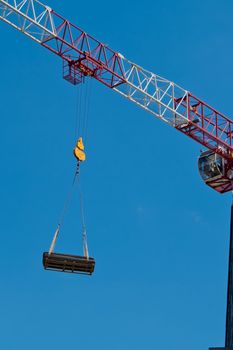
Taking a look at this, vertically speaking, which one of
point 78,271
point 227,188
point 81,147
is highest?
point 227,188

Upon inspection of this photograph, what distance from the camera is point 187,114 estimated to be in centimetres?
8694

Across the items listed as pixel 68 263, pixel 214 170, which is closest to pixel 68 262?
pixel 68 263

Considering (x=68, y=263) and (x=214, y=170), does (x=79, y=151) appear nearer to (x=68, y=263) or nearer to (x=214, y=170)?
(x=68, y=263)

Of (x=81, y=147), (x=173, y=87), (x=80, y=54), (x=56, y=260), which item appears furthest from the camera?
(x=173, y=87)

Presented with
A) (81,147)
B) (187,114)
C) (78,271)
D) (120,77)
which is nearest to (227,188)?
(187,114)

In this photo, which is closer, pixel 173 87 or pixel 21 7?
→ pixel 21 7

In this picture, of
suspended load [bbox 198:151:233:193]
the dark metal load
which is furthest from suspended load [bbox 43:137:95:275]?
suspended load [bbox 198:151:233:193]

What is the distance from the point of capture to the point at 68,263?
62.2 m

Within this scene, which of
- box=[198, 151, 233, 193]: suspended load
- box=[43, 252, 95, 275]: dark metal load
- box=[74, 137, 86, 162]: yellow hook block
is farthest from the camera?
box=[198, 151, 233, 193]: suspended load

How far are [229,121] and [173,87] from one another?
307 inches

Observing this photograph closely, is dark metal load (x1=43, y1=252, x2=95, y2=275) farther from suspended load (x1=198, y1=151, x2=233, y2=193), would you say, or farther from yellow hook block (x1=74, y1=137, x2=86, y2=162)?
suspended load (x1=198, y1=151, x2=233, y2=193)

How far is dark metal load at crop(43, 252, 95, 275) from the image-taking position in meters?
61.9

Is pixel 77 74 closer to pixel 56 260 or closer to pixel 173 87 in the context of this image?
pixel 173 87

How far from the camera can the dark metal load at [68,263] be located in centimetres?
6188
